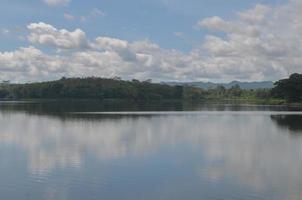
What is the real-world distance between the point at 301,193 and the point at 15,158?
14.8 metres

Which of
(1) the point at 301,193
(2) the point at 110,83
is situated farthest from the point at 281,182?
(2) the point at 110,83

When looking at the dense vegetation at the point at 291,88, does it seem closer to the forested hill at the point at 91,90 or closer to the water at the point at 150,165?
the water at the point at 150,165

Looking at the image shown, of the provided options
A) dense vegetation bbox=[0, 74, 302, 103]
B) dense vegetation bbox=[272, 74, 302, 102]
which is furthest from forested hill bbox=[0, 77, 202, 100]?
dense vegetation bbox=[272, 74, 302, 102]

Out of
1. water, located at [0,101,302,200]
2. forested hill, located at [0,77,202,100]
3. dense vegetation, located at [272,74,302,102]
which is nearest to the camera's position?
water, located at [0,101,302,200]

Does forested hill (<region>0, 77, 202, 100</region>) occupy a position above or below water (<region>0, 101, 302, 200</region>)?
above

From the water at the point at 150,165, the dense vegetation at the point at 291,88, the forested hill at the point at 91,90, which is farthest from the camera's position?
the forested hill at the point at 91,90

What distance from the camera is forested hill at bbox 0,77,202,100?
176 meters

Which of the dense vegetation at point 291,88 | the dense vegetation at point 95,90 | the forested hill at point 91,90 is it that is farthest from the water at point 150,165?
the forested hill at point 91,90

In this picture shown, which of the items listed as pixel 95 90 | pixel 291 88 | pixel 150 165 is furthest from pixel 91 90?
pixel 150 165

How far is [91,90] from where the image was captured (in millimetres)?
176875

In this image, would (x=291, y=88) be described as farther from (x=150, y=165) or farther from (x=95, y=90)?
(x=95, y=90)

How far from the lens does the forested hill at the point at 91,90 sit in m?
176

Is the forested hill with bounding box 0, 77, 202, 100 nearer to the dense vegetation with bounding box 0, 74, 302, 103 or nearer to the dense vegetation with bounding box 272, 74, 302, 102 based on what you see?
the dense vegetation with bounding box 0, 74, 302, 103

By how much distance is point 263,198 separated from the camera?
1677 cm
